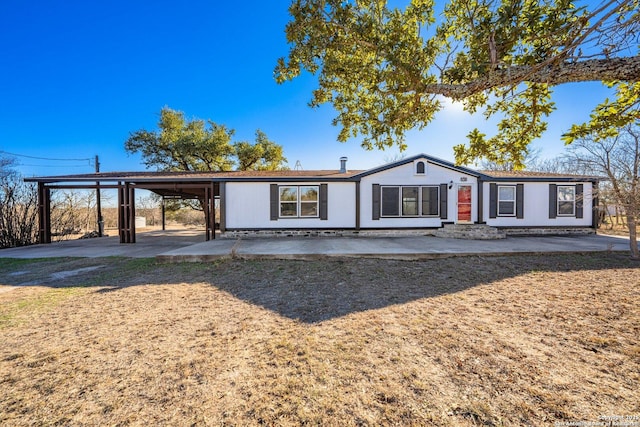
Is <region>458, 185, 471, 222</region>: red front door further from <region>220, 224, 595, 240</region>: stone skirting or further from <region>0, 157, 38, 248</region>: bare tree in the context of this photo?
<region>0, 157, 38, 248</region>: bare tree

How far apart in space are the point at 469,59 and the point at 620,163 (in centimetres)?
493

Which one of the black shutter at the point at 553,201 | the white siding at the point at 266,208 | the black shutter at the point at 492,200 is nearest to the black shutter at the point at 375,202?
the white siding at the point at 266,208

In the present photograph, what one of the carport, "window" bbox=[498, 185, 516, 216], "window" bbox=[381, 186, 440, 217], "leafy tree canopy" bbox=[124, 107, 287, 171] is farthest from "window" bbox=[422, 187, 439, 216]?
"leafy tree canopy" bbox=[124, 107, 287, 171]

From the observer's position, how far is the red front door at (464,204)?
11.4 metres

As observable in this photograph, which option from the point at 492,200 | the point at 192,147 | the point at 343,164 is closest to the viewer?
the point at 492,200

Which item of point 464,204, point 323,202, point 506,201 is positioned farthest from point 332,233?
point 506,201

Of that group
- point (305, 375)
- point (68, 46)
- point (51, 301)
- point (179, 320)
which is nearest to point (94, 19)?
point (68, 46)

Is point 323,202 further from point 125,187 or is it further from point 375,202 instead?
point 125,187

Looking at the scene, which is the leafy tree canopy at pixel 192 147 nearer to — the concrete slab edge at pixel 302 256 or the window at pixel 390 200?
the window at pixel 390 200

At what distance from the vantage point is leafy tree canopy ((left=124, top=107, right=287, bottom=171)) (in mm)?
16688

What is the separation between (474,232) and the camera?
1030 centimetres

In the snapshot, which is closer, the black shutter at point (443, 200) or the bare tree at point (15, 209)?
the bare tree at point (15, 209)

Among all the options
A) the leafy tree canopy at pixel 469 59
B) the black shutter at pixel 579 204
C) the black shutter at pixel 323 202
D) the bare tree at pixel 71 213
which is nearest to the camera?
the leafy tree canopy at pixel 469 59

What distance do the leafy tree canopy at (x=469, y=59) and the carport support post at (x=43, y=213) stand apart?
11.7 m
